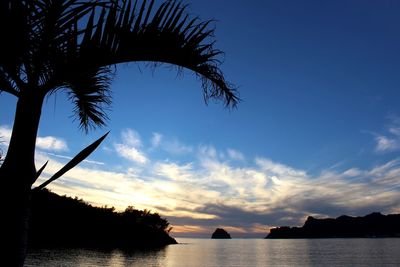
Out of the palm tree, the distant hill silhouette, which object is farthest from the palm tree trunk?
the distant hill silhouette

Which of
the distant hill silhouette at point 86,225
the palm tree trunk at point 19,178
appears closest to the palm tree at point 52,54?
the palm tree trunk at point 19,178

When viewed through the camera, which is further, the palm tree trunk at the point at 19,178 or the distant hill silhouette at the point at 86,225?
the distant hill silhouette at the point at 86,225

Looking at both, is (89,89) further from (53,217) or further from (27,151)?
(53,217)

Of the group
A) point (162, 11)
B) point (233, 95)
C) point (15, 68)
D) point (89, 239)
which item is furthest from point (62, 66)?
point (89, 239)

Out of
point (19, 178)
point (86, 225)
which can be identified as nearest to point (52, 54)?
point (19, 178)

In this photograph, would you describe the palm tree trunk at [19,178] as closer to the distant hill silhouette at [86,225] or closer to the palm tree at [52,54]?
the palm tree at [52,54]

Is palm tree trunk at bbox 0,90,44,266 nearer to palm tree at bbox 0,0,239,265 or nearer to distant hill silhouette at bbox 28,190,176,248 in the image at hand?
palm tree at bbox 0,0,239,265

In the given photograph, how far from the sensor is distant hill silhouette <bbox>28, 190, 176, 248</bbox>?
354ft

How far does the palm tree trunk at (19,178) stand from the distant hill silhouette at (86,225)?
101 meters

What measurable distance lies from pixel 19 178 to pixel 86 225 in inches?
5366

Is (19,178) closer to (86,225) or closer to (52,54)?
(52,54)

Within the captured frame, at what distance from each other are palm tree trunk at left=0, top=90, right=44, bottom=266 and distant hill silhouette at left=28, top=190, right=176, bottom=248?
330 feet

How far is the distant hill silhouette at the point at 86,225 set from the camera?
107812 millimetres

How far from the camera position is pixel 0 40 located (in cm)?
190
